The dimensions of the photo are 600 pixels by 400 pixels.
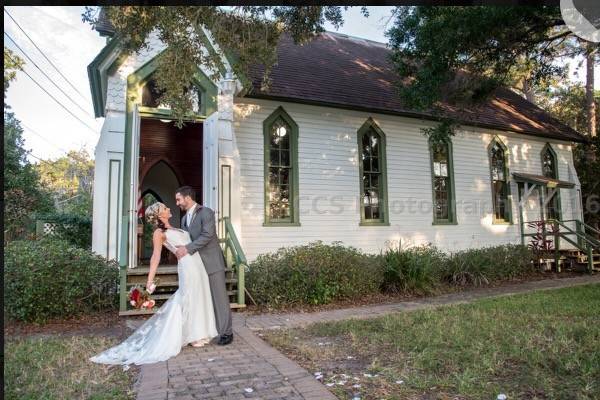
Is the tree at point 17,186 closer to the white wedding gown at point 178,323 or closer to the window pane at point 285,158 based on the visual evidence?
the window pane at point 285,158

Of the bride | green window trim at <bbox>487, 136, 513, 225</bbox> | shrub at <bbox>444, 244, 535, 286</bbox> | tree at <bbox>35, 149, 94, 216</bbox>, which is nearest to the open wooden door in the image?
the bride

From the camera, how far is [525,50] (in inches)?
442

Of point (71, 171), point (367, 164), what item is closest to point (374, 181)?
point (367, 164)

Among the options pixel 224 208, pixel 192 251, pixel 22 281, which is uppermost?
pixel 224 208

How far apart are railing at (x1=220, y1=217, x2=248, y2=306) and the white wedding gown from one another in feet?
9.01

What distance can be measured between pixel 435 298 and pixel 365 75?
863 cm

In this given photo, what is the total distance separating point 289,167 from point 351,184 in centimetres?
201

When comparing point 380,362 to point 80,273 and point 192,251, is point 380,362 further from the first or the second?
point 80,273

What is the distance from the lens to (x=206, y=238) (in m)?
6.01

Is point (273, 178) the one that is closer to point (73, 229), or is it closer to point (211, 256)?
point (211, 256)

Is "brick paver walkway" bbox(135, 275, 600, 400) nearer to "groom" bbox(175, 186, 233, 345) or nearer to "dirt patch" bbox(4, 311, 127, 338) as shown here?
"groom" bbox(175, 186, 233, 345)

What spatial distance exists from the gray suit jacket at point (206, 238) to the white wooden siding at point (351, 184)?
5.43 meters

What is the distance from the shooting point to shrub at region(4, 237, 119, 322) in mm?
7641

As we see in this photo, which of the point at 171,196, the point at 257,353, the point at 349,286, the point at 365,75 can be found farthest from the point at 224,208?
the point at 365,75
